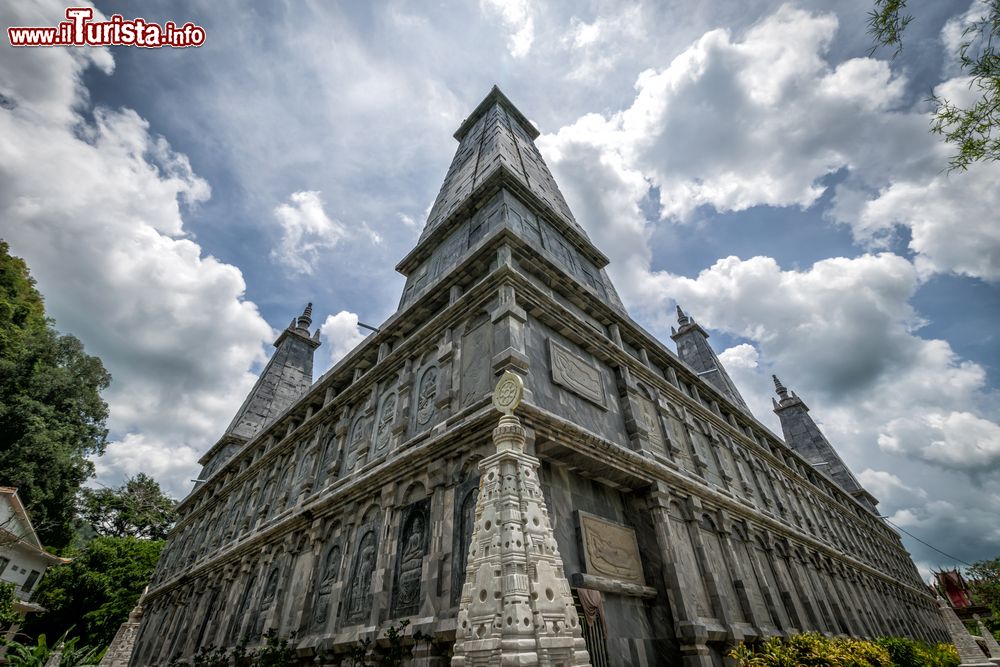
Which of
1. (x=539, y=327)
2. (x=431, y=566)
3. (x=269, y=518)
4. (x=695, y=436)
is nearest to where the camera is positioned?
(x=431, y=566)

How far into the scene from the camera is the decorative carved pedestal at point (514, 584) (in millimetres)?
2895

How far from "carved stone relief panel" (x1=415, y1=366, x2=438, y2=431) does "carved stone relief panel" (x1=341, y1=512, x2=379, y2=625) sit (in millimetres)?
2342

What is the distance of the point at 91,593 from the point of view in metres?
27.4

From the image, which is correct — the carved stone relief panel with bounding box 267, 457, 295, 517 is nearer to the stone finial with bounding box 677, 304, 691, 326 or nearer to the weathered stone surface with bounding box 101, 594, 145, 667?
the weathered stone surface with bounding box 101, 594, 145, 667

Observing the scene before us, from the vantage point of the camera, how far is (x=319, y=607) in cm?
956

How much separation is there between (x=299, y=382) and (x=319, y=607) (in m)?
24.9

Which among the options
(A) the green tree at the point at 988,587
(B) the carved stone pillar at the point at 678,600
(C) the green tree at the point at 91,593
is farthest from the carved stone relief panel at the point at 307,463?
(A) the green tree at the point at 988,587

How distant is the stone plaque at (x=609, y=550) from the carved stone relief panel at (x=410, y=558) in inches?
116

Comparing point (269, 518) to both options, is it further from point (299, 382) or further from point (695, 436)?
point (299, 382)

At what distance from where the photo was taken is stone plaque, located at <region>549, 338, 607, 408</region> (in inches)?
356

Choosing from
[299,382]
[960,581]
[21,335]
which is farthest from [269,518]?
[960,581]

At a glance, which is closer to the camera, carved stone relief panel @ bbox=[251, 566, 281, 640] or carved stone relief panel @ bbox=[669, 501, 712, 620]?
carved stone relief panel @ bbox=[669, 501, 712, 620]

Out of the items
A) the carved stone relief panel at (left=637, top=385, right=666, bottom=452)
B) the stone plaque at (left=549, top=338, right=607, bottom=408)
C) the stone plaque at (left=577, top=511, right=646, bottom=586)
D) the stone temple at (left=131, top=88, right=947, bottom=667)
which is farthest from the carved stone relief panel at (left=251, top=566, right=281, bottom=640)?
the carved stone relief panel at (left=637, top=385, right=666, bottom=452)

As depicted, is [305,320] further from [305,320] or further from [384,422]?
[384,422]
